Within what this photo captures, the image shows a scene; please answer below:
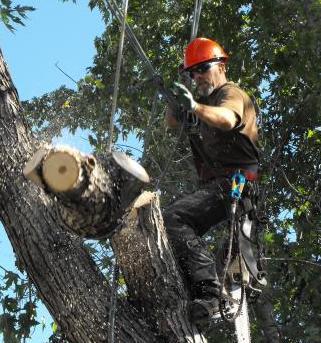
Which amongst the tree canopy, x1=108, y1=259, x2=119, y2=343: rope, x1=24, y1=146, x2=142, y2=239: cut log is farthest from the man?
the tree canopy

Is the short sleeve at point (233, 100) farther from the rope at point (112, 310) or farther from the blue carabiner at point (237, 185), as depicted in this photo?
the rope at point (112, 310)

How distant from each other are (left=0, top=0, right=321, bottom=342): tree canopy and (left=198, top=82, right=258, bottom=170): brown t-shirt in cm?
264

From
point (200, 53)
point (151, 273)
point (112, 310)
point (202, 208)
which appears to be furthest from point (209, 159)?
point (112, 310)

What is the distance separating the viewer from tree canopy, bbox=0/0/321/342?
6.94m

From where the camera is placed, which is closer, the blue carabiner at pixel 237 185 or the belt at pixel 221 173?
the blue carabiner at pixel 237 185

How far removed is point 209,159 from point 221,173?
11 cm

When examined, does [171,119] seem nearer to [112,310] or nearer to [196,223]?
[196,223]

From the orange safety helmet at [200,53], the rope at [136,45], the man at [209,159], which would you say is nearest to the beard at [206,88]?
the man at [209,159]

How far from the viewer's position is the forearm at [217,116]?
3.60 m

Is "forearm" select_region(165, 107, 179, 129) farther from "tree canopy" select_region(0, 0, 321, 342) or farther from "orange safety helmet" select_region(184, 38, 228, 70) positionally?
"tree canopy" select_region(0, 0, 321, 342)

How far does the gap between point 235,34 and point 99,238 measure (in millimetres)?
4576

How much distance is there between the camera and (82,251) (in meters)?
3.45

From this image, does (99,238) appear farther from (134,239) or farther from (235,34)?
(235,34)

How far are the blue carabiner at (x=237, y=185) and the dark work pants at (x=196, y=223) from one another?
94 mm
